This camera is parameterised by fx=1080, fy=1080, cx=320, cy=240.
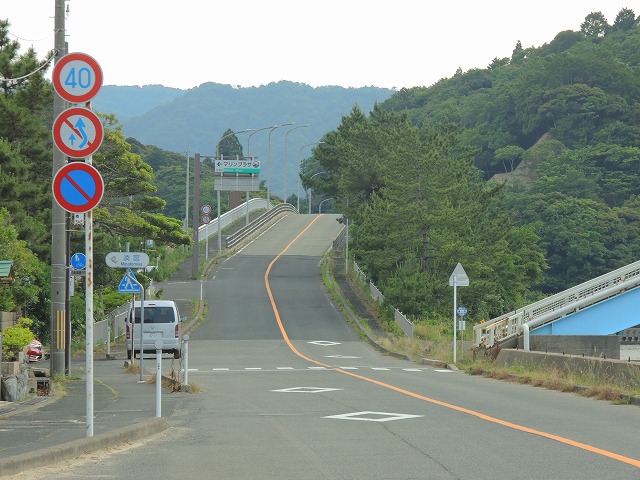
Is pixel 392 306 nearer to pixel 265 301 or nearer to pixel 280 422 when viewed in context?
pixel 265 301

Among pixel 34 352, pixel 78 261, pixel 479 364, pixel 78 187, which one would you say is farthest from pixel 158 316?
pixel 78 187

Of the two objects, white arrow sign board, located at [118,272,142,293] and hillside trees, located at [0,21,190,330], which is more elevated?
hillside trees, located at [0,21,190,330]

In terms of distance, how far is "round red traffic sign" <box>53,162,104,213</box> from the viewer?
11867 millimetres

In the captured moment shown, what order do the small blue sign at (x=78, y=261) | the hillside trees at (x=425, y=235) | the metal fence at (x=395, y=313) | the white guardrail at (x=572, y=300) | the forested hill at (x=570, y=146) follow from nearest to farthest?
the small blue sign at (x=78, y=261) < the white guardrail at (x=572, y=300) < the metal fence at (x=395, y=313) < the hillside trees at (x=425, y=235) < the forested hill at (x=570, y=146)

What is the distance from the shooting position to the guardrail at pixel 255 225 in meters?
85.6

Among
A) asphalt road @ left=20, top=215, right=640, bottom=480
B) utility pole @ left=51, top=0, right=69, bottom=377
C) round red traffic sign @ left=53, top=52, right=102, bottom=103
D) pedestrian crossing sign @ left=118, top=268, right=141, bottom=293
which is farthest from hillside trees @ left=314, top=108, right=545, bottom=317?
round red traffic sign @ left=53, top=52, right=102, bottom=103

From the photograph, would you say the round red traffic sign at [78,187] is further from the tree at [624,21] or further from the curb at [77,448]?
the tree at [624,21]

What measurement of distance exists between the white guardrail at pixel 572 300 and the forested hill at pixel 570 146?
1952 inches

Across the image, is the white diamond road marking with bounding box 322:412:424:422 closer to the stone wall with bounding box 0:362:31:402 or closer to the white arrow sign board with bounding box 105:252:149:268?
the stone wall with bounding box 0:362:31:402

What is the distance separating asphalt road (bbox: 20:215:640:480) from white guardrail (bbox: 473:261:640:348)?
9.14m

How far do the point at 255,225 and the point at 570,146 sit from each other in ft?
205

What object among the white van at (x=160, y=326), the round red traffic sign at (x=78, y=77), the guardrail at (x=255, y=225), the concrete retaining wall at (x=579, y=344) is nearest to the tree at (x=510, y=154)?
the guardrail at (x=255, y=225)

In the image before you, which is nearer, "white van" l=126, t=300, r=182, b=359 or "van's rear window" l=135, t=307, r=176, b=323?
"white van" l=126, t=300, r=182, b=359

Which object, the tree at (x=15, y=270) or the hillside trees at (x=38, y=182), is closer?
the tree at (x=15, y=270)
